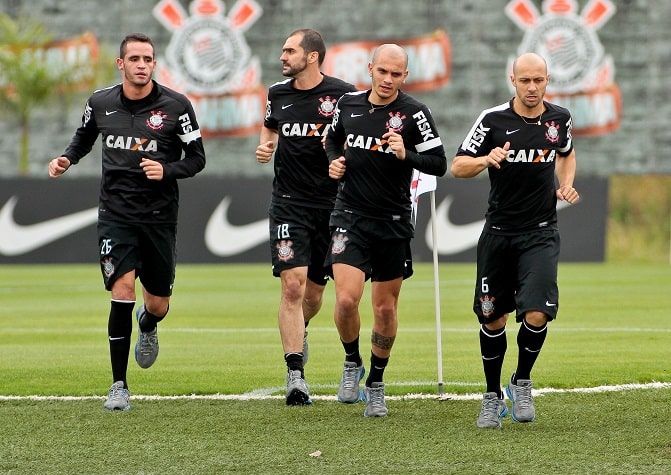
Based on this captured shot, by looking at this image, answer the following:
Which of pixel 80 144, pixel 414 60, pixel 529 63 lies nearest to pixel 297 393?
pixel 80 144

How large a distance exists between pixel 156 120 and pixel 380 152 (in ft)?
5.45

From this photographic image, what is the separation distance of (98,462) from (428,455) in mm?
1665

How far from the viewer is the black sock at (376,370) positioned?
28.5 ft

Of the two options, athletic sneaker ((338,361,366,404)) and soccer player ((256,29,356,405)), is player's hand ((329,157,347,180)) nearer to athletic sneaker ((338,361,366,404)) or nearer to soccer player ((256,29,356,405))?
soccer player ((256,29,356,405))

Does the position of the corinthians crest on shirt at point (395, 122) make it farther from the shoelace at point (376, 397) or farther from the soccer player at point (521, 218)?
the shoelace at point (376, 397)

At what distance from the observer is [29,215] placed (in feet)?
79.0

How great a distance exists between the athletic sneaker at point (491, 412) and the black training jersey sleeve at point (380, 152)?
1.39 metres

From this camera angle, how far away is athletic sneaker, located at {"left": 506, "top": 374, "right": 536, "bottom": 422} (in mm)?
8078

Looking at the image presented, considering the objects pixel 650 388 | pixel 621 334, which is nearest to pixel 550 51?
pixel 621 334

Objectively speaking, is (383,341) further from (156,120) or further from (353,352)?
(156,120)

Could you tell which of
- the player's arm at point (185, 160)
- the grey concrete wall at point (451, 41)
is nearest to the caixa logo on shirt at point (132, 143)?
the player's arm at point (185, 160)

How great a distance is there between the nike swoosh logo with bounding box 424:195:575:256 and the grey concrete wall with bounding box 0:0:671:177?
42.6 ft

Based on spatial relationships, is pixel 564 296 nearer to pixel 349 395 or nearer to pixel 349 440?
pixel 349 395

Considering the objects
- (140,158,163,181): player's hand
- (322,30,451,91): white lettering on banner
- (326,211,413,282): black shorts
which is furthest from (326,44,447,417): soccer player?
(322,30,451,91): white lettering on banner
